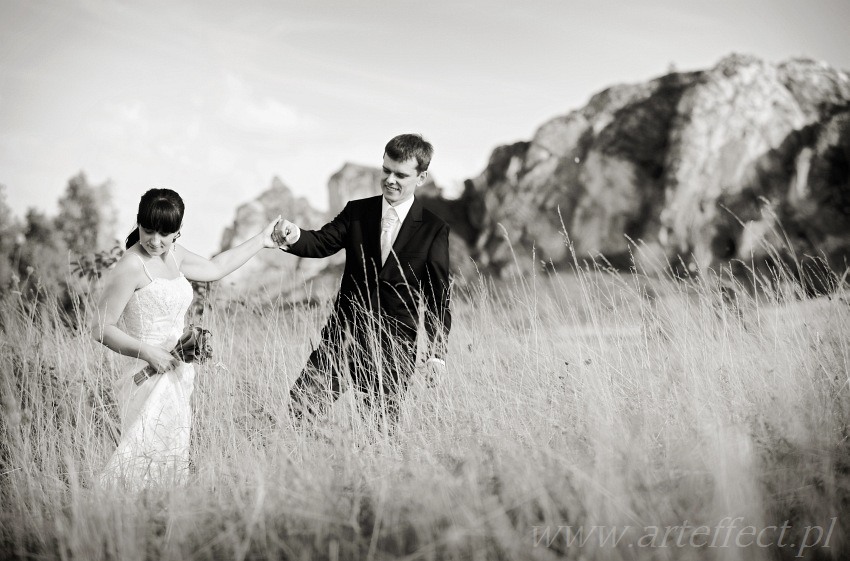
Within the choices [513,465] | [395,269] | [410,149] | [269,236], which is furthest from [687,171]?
[513,465]

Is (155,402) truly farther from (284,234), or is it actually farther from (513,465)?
(513,465)

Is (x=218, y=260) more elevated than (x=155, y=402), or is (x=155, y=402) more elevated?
(x=218, y=260)

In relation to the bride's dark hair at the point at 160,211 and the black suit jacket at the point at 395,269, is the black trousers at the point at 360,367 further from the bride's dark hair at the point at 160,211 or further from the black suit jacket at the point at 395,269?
the bride's dark hair at the point at 160,211

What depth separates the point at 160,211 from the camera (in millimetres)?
3207

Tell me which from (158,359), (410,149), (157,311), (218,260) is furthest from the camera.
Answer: (218,260)

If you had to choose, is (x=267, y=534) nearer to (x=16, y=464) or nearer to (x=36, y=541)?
(x=36, y=541)

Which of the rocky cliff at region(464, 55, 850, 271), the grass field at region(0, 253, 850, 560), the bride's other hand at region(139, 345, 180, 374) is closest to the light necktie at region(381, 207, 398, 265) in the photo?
the grass field at region(0, 253, 850, 560)

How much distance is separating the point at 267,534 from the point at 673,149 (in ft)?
44.1

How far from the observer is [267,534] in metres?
2.30

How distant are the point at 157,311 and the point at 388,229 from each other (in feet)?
4.66

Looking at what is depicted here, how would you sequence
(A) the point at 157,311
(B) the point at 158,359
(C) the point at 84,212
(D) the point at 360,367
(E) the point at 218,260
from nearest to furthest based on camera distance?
(B) the point at 158,359 → (A) the point at 157,311 → (D) the point at 360,367 → (E) the point at 218,260 → (C) the point at 84,212

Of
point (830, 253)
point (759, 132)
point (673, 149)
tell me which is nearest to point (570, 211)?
point (673, 149)

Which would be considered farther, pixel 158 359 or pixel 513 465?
pixel 158 359

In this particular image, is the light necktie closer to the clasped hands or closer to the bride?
the clasped hands
